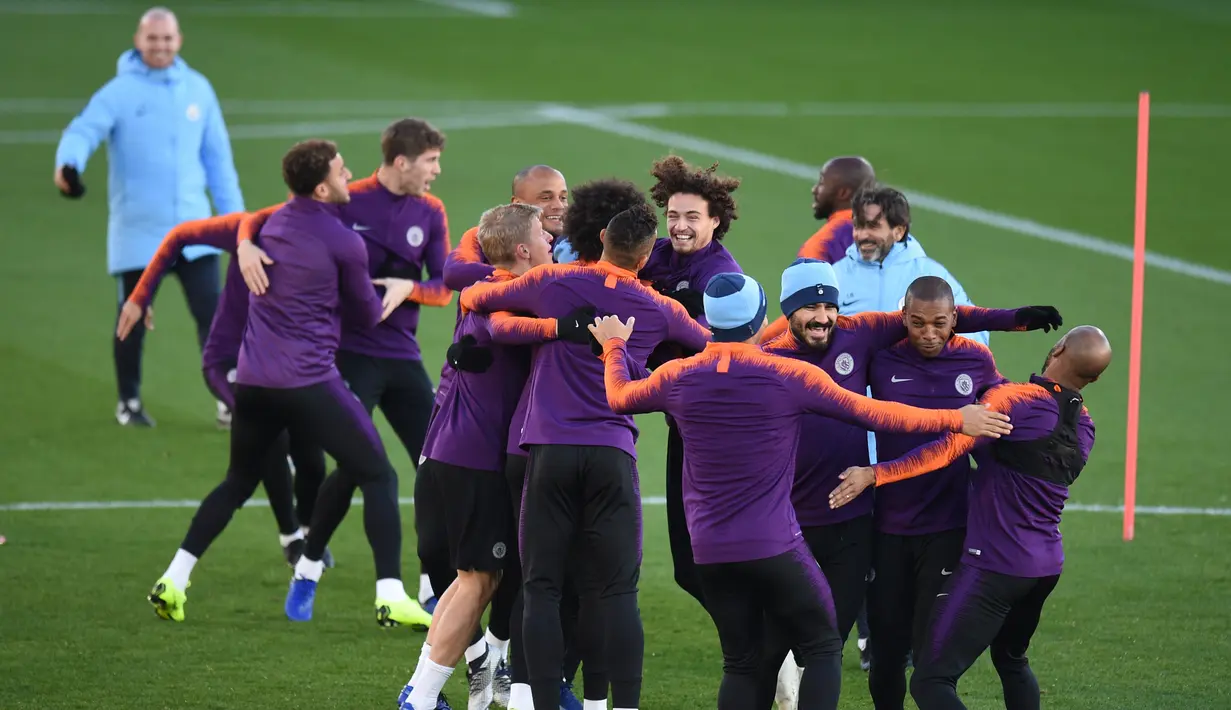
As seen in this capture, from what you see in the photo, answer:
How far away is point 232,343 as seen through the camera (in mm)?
9500

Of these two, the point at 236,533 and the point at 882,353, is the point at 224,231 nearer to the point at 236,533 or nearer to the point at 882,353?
the point at 236,533

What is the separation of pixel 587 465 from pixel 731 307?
91cm

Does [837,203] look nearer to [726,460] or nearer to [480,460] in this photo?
[480,460]

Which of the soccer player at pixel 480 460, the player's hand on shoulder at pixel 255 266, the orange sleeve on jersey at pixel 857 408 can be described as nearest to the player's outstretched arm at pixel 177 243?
the player's hand on shoulder at pixel 255 266

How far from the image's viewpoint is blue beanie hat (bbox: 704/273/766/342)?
20.2ft

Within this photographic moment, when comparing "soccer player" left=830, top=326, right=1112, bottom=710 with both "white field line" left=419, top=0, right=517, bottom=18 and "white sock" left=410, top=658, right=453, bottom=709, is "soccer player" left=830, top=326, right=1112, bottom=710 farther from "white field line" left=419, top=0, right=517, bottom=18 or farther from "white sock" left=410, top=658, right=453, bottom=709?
"white field line" left=419, top=0, right=517, bottom=18

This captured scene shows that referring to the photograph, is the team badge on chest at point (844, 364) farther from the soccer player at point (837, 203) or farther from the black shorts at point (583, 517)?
the soccer player at point (837, 203)

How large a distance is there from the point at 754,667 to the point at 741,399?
1.05 meters

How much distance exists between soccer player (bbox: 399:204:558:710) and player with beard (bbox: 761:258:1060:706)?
105cm

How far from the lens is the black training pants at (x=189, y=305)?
40.6 ft

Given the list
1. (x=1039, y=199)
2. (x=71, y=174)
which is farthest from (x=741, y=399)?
(x=1039, y=199)

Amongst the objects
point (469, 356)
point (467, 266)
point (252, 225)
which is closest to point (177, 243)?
point (252, 225)

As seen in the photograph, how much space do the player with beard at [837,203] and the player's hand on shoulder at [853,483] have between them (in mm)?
2054

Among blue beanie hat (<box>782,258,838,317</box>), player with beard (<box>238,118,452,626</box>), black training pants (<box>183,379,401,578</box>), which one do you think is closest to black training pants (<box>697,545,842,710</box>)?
blue beanie hat (<box>782,258,838,317</box>)
